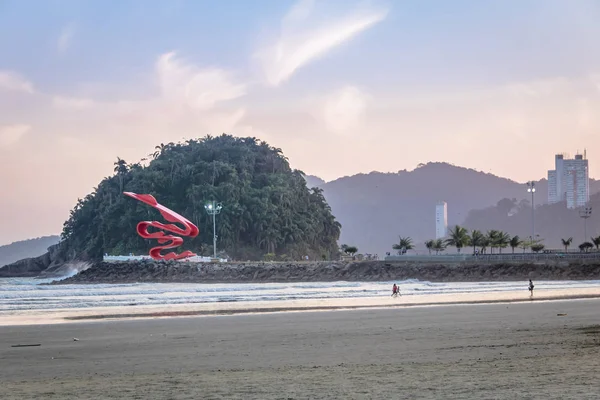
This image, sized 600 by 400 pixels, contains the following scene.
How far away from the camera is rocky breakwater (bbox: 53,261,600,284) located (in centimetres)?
7581

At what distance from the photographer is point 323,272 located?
9012 cm

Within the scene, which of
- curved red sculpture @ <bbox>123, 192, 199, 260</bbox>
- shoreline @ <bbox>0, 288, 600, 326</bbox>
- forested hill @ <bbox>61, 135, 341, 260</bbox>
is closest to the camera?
shoreline @ <bbox>0, 288, 600, 326</bbox>

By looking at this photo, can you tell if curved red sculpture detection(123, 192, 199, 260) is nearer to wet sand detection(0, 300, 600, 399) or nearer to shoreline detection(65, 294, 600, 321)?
shoreline detection(65, 294, 600, 321)

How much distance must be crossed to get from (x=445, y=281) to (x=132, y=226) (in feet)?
215

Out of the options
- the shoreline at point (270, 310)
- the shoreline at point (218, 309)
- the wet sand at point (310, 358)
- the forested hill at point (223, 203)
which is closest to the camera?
the wet sand at point (310, 358)

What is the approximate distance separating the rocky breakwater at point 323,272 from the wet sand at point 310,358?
153ft

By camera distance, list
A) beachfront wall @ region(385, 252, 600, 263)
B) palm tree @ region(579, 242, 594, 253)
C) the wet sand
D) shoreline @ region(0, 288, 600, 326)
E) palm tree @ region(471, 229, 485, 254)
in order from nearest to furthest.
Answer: the wet sand, shoreline @ region(0, 288, 600, 326), beachfront wall @ region(385, 252, 600, 263), palm tree @ region(579, 242, 594, 253), palm tree @ region(471, 229, 485, 254)

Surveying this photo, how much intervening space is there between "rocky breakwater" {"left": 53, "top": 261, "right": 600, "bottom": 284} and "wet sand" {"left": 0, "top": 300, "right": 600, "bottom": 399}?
46.7 meters

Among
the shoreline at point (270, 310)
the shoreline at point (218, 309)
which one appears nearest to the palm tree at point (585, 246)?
the shoreline at point (218, 309)

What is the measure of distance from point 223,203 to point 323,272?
37.9m

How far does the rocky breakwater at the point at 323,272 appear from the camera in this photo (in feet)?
249

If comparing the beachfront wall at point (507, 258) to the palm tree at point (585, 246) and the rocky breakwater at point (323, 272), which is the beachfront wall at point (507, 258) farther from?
the palm tree at point (585, 246)

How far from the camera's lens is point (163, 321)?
1256 inches

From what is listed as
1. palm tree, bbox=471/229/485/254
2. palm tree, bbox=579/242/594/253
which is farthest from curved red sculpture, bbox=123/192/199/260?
palm tree, bbox=579/242/594/253
